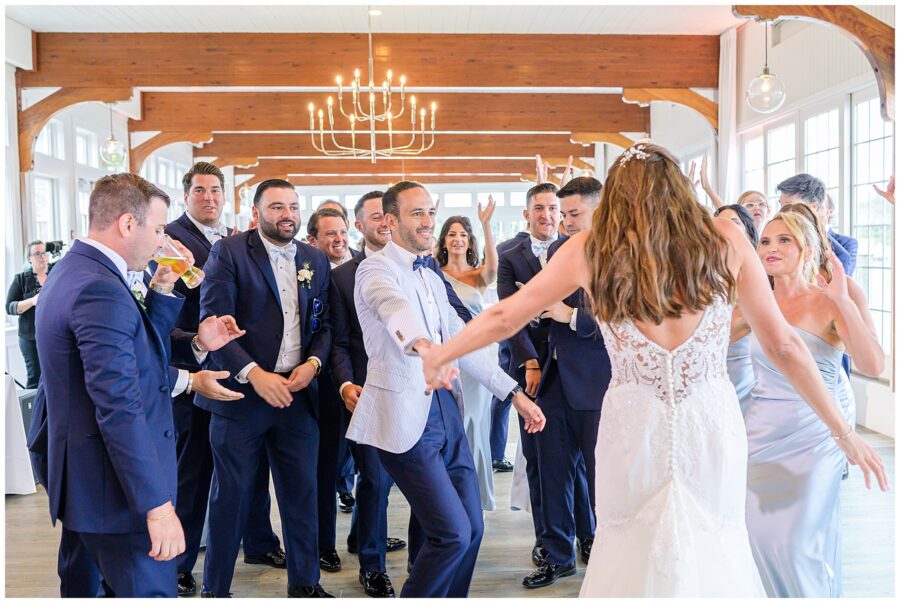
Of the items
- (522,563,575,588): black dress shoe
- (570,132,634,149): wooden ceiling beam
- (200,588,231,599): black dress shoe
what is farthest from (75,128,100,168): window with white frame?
(522,563,575,588): black dress shoe

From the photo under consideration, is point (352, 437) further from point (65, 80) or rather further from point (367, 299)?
point (65, 80)

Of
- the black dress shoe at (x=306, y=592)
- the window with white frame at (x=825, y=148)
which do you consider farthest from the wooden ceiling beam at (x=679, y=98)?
the black dress shoe at (x=306, y=592)

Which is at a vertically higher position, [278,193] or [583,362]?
[278,193]

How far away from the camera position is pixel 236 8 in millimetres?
7699

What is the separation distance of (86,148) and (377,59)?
238 inches

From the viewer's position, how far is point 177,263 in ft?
8.27

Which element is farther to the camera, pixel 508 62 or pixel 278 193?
pixel 508 62

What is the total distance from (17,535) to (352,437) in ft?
9.28

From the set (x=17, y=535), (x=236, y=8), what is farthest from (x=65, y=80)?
(x=17, y=535)

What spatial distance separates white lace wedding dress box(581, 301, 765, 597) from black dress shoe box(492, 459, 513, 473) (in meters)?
3.86

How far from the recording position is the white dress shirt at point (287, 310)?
11.3ft

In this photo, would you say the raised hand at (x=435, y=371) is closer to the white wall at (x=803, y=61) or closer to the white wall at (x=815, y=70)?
the white wall at (x=815, y=70)

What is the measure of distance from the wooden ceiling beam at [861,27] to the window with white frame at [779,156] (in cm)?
361

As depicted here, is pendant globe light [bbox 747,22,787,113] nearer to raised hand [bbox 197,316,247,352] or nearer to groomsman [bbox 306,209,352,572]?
groomsman [bbox 306,209,352,572]
